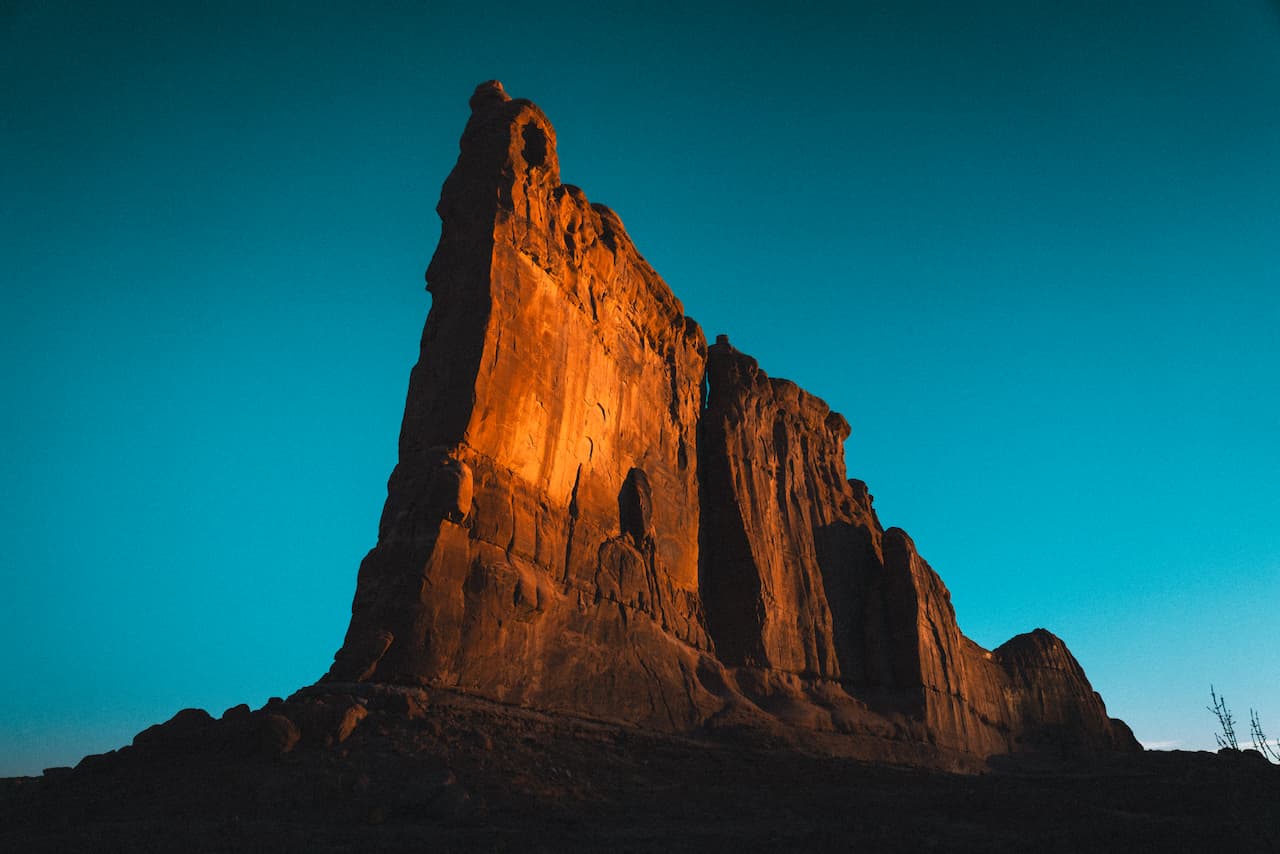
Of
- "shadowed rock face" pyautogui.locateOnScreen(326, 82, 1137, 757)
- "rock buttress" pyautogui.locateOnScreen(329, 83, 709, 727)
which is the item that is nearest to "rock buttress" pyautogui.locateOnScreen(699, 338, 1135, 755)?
"shadowed rock face" pyautogui.locateOnScreen(326, 82, 1137, 757)

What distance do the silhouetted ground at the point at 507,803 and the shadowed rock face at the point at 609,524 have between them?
2297 millimetres

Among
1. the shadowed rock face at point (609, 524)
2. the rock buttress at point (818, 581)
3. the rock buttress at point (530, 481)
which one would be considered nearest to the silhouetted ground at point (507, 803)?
the rock buttress at point (530, 481)

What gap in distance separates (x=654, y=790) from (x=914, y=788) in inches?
278

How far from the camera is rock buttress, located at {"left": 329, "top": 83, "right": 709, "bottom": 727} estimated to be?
58.4 feet

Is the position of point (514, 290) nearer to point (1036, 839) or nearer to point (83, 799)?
point (83, 799)

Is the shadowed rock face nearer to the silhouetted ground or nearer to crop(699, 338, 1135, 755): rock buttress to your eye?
crop(699, 338, 1135, 755): rock buttress

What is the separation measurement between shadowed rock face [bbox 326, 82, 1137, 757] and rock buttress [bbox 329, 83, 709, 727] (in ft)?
0.23

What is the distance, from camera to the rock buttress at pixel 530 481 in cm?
1781

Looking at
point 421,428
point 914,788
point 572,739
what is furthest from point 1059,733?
point 421,428

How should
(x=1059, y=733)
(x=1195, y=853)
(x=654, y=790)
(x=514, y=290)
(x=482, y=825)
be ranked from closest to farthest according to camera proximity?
(x=1195, y=853) < (x=482, y=825) < (x=654, y=790) < (x=514, y=290) < (x=1059, y=733)

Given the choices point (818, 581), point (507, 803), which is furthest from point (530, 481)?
point (818, 581)

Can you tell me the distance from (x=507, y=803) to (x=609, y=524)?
11.6m

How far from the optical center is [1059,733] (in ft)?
142

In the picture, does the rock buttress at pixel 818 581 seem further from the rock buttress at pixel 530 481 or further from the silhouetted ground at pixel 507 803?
the silhouetted ground at pixel 507 803
